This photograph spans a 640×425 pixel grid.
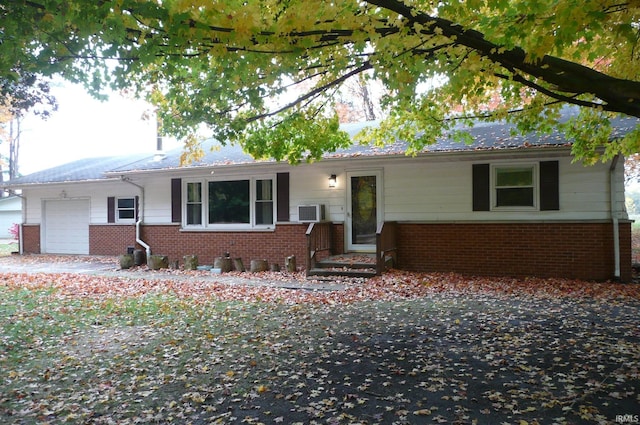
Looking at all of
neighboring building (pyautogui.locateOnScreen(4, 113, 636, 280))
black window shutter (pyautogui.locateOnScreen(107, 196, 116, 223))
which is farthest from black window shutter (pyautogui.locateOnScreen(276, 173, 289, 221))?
black window shutter (pyautogui.locateOnScreen(107, 196, 116, 223))

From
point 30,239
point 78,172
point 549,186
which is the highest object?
point 78,172

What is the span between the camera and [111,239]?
15.6 meters

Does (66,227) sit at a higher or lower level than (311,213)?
lower

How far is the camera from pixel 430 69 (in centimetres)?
548

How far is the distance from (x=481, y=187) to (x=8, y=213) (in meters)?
34.2

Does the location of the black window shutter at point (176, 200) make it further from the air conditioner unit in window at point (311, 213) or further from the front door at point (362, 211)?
the front door at point (362, 211)

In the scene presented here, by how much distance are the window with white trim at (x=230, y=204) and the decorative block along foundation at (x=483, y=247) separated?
355 millimetres

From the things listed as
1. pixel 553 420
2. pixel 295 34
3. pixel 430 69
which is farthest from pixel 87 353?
pixel 430 69

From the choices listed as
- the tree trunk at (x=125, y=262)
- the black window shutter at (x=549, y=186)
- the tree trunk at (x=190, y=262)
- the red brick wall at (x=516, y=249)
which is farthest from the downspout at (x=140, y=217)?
the black window shutter at (x=549, y=186)

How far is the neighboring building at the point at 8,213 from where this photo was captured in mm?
32344

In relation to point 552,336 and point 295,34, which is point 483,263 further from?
point 295,34

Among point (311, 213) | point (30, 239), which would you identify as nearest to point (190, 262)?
point (311, 213)

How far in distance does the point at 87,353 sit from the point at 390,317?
397 centimetres

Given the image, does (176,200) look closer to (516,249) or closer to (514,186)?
(514,186)
